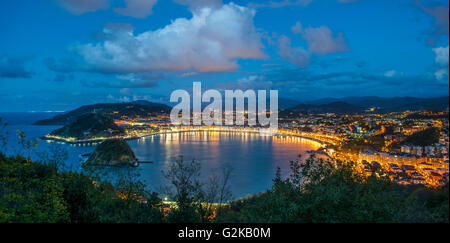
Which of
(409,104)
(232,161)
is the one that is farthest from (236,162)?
(409,104)

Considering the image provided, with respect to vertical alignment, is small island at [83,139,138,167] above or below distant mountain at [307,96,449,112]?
below

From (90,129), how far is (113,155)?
49.6ft

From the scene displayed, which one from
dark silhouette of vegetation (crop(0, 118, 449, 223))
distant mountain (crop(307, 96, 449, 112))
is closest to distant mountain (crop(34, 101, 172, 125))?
distant mountain (crop(307, 96, 449, 112))

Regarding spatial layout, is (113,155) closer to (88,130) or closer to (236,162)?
(236,162)

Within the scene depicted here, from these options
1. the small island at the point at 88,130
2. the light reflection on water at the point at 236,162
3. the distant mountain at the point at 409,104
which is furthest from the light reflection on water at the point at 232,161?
the distant mountain at the point at 409,104

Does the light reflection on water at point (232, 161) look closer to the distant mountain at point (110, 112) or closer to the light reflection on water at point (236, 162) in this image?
the light reflection on water at point (236, 162)

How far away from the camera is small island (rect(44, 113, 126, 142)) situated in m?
28.6

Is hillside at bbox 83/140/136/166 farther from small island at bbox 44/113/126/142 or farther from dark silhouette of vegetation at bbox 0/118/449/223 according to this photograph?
small island at bbox 44/113/126/142

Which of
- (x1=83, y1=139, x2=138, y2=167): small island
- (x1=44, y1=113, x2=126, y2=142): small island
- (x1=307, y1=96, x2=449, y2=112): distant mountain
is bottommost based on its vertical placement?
(x1=83, y1=139, x2=138, y2=167): small island

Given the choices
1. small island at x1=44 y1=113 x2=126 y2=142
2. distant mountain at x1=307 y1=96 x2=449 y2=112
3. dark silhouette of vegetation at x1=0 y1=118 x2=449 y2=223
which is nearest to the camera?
dark silhouette of vegetation at x1=0 y1=118 x2=449 y2=223
